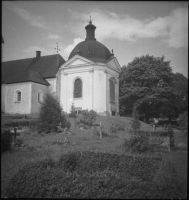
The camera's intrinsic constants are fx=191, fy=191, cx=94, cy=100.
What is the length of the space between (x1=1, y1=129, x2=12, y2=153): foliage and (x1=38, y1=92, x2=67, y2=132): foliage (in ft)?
9.77

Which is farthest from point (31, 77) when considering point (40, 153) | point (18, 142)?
point (40, 153)

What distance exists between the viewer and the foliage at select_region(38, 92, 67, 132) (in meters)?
9.59

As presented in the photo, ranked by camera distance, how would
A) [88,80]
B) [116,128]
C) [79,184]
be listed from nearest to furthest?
[79,184] < [116,128] < [88,80]

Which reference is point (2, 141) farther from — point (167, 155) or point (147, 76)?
point (147, 76)

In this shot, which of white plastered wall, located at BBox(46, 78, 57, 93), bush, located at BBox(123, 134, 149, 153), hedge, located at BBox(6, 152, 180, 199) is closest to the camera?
hedge, located at BBox(6, 152, 180, 199)

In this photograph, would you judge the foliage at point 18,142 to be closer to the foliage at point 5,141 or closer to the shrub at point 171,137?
the foliage at point 5,141

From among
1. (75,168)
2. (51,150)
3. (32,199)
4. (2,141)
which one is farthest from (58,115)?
(32,199)

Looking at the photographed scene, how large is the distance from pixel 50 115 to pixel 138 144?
4.95 m

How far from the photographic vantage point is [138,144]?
6809mm

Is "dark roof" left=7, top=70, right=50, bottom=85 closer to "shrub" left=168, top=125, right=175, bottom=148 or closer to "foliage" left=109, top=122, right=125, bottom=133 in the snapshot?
"foliage" left=109, top=122, right=125, bottom=133

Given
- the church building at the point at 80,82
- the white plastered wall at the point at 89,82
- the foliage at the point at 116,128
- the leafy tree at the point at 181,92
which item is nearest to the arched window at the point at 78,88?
the church building at the point at 80,82

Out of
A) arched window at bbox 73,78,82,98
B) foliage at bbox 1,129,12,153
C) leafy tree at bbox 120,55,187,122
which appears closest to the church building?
arched window at bbox 73,78,82,98

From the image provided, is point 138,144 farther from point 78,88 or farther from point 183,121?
point 78,88

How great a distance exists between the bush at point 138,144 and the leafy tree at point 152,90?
1.57 meters
